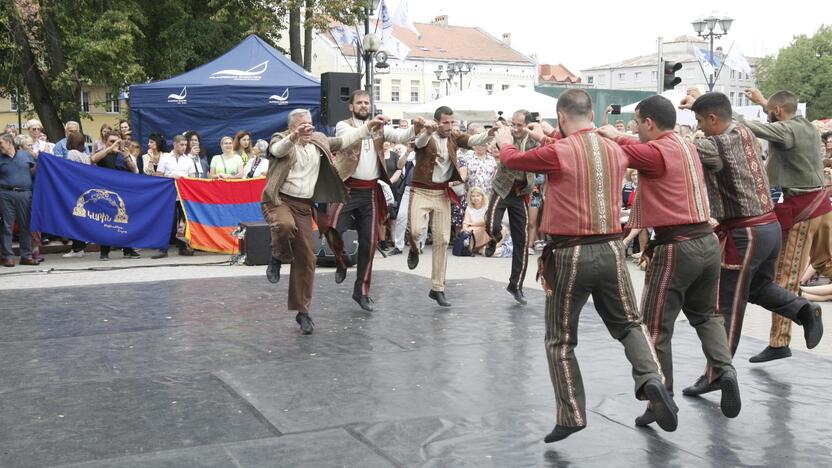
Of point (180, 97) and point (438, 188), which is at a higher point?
point (180, 97)

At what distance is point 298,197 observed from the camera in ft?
25.6

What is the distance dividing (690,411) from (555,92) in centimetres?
2806

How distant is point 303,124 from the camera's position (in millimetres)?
7254

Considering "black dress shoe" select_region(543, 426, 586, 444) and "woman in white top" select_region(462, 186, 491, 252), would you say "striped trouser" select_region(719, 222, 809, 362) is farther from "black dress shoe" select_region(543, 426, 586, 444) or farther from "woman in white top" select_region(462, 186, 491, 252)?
"woman in white top" select_region(462, 186, 491, 252)

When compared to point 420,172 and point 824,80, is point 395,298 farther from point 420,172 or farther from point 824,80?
point 824,80

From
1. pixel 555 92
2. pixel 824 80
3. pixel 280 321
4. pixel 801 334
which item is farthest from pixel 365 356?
pixel 824 80

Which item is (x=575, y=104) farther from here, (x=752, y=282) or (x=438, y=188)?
(x=438, y=188)

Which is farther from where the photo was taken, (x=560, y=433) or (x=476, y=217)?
(x=476, y=217)

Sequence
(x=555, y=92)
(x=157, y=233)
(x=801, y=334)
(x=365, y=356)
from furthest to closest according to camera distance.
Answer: (x=555, y=92)
(x=157, y=233)
(x=801, y=334)
(x=365, y=356)

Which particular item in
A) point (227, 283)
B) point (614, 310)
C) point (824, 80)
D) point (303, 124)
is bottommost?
point (227, 283)

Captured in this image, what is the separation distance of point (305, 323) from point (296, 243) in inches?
26.9

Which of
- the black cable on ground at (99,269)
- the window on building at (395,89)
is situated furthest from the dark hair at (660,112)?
the window on building at (395,89)

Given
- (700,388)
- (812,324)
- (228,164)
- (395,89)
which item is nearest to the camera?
(700,388)

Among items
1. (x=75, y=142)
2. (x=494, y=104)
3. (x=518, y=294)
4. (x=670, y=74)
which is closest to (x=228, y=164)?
(x=75, y=142)
